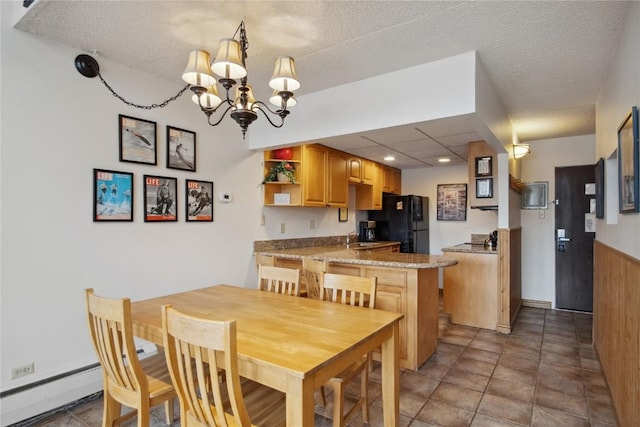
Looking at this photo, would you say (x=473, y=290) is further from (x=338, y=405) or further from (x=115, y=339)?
(x=115, y=339)

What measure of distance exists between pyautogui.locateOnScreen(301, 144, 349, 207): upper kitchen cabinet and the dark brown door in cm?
299

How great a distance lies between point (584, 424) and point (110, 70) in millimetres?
3985

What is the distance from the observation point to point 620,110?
208 centimetres

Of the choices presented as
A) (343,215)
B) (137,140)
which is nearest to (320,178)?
(343,215)

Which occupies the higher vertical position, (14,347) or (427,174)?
(427,174)

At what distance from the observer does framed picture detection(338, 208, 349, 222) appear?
517 centimetres

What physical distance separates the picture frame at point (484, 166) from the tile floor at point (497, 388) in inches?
69.6

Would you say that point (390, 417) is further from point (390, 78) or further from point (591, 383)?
point (390, 78)

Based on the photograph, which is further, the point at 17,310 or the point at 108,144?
the point at 108,144

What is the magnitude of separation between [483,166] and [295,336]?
3228 millimetres

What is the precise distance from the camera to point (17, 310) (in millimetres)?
2102

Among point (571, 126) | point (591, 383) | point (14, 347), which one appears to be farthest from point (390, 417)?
point (571, 126)

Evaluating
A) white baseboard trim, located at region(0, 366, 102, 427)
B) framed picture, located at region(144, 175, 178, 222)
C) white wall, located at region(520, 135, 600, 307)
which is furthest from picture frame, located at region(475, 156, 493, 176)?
white baseboard trim, located at region(0, 366, 102, 427)

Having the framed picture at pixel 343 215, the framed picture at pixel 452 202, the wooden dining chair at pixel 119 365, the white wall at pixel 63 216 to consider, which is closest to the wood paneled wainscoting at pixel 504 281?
the framed picture at pixel 452 202
